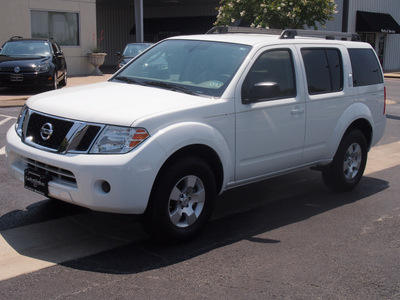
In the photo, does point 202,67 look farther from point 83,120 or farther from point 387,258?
point 387,258

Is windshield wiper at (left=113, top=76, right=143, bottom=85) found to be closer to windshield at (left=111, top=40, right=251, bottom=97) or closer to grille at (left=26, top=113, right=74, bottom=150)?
windshield at (left=111, top=40, right=251, bottom=97)

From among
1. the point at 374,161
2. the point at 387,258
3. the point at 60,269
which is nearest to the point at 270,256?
the point at 387,258

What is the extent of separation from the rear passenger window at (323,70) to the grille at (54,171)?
290 centimetres

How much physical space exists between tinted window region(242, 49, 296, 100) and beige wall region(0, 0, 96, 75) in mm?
17973

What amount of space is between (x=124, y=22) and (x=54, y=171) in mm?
36069

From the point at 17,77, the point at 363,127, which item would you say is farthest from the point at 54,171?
the point at 17,77

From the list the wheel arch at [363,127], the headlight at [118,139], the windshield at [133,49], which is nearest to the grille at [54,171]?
the headlight at [118,139]

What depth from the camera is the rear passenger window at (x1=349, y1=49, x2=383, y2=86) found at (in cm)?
687

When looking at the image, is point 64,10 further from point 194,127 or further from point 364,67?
point 194,127

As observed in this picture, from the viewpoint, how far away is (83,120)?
4535 mm

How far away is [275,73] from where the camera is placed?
19.0 ft

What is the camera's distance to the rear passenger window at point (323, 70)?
618cm

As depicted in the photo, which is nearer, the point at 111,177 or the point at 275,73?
the point at 111,177

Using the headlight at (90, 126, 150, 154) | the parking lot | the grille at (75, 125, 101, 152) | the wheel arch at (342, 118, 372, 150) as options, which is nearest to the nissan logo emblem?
the grille at (75, 125, 101, 152)
